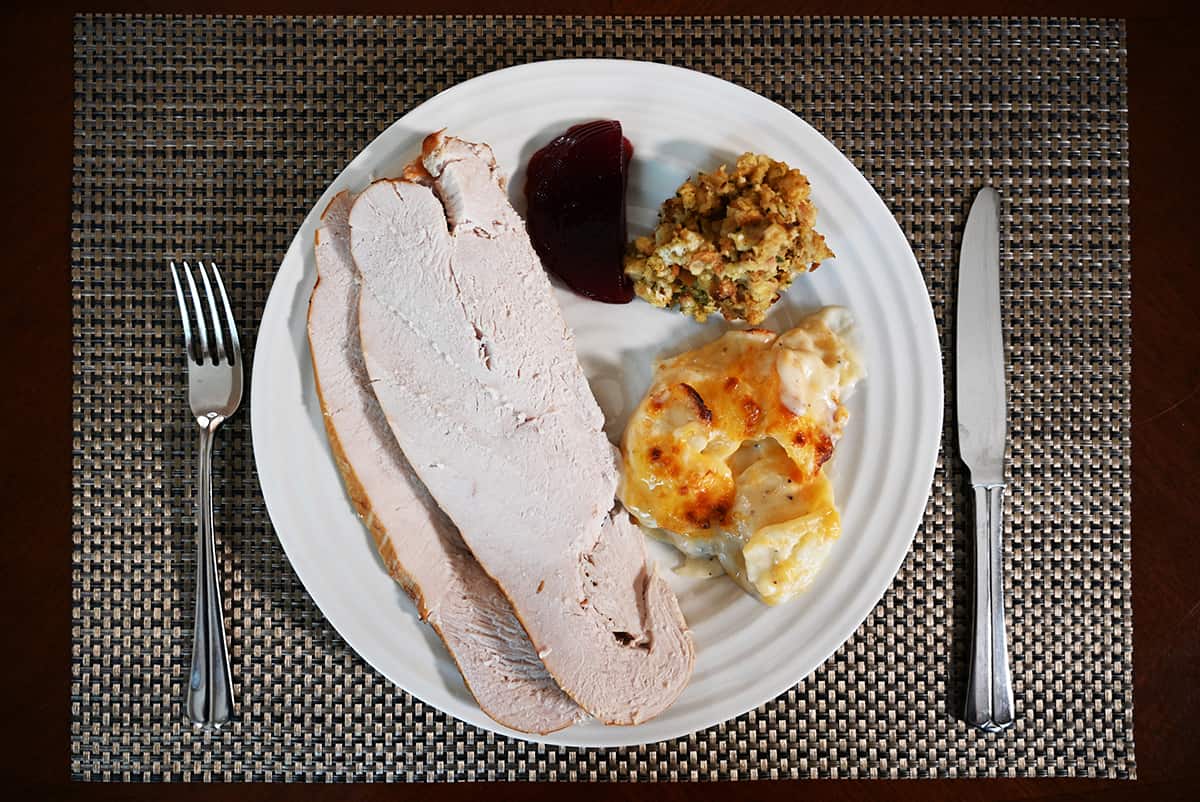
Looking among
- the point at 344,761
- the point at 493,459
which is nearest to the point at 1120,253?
the point at 493,459

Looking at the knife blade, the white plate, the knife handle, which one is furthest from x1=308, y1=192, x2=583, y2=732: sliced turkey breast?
the knife blade

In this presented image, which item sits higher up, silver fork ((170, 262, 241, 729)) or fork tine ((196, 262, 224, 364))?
fork tine ((196, 262, 224, 364))

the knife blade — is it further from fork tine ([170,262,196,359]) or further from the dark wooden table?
fork tine ([170,262,196,359])

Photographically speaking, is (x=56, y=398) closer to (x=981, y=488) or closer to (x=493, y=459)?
(x=493, y=459)

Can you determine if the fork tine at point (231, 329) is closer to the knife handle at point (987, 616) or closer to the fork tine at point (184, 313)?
the fork tine at point (184, 313)

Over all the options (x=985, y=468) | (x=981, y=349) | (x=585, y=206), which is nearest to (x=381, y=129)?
(x=585, y=206)
